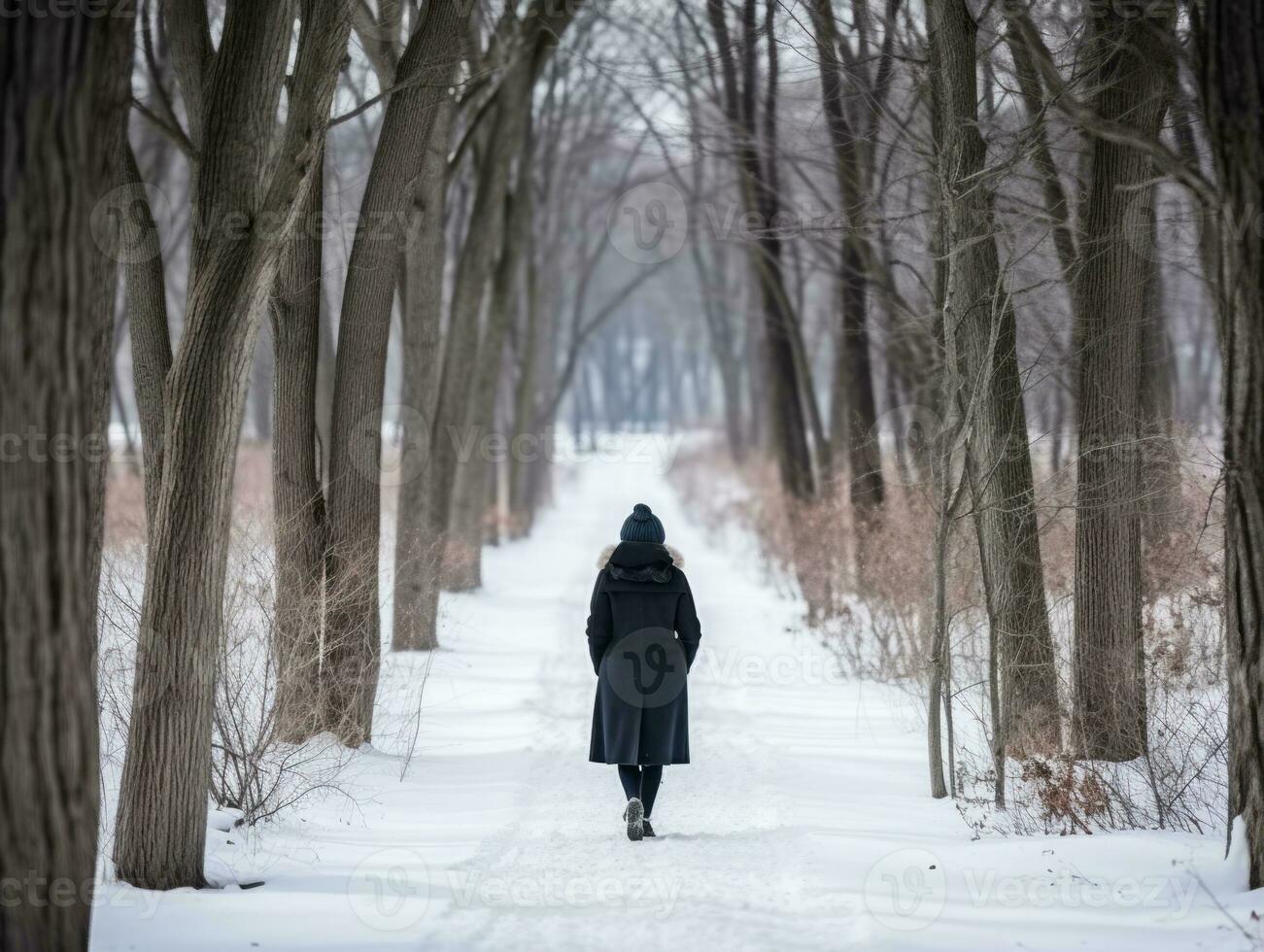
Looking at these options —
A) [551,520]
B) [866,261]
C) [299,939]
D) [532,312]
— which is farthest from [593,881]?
[551,520]

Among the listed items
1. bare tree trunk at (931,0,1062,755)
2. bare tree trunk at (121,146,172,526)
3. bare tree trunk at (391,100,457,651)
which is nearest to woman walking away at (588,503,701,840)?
bare tree trunk at (931,0,1062,755)

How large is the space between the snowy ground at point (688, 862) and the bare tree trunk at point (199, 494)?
0.32m

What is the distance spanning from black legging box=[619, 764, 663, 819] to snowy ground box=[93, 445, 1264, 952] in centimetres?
20

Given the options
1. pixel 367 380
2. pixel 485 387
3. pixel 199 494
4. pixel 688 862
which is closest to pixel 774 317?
pixel 485 387

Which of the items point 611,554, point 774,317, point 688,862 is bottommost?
point 688,862

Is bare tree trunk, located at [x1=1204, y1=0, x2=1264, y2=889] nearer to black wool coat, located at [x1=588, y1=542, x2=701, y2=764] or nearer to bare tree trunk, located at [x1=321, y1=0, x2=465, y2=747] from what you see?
black wool coat, located at [x1=588, y1=542, x2=701, y2=764]

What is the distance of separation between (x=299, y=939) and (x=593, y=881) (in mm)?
1375

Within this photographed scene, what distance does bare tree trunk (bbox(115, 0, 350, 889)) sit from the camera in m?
4.92

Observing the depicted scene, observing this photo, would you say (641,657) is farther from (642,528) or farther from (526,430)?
(526,430)

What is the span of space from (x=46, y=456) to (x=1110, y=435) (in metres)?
5.95

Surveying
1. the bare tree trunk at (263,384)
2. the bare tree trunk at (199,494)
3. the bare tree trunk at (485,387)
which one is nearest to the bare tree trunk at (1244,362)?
the bare tree trunk at (199,494)

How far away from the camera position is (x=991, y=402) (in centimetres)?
713

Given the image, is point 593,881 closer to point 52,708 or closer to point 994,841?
point 994,841

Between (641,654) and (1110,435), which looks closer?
(641,654)
